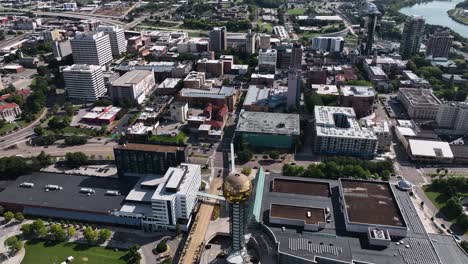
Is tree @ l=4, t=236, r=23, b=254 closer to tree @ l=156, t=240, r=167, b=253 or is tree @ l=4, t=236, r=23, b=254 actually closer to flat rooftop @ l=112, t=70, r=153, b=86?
tree @ l=156, t=240, r=167, b=253

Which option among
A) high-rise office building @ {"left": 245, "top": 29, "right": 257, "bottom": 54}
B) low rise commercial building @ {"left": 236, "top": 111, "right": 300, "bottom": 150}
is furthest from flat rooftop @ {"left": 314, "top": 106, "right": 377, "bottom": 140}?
high-rise office building @ {"left": 245, "top": 29, "right": 257, "bottom": 54}

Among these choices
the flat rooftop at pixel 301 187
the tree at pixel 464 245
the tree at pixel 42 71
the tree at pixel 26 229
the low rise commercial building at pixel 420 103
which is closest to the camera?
the tree at pixel 464 245

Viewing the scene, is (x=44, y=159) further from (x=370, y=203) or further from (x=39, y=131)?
(x=370, y=203)

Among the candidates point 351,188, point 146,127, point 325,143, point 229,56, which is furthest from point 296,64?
point 351,188

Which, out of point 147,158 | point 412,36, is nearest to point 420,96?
point 412,36

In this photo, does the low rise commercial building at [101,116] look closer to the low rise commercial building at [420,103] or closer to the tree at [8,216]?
the tree at [8,216]

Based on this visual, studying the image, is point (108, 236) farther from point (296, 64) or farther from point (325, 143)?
point (296, 64)

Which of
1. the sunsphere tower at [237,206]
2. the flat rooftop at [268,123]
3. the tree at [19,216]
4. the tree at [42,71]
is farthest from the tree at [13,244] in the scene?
the tree at [42,71]
